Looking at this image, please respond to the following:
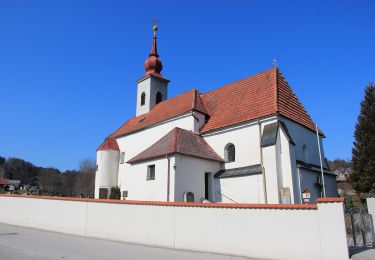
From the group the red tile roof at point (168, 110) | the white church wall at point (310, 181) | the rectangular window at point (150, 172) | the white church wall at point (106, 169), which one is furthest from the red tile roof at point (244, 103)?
the rectangular window at point (150, 172)

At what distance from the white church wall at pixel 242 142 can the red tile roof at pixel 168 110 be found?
124 inches

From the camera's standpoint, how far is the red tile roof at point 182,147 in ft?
59.8

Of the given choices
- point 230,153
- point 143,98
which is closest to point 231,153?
point 230,153

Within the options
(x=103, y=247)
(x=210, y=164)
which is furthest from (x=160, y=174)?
(x=103, y=247)

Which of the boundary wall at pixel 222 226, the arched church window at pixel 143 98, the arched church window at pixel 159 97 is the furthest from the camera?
the arched church window at pixel 159 97

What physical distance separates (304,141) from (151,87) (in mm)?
16621

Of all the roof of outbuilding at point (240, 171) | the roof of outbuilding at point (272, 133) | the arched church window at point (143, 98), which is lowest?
the roof of outbuilding at point (240, 171)

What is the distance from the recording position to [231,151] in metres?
20.2

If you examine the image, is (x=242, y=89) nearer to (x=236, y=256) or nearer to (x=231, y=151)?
(x=231, y=151)

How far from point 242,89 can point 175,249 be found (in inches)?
578

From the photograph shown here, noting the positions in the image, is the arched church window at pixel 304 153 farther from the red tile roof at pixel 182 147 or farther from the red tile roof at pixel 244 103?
the red tile roof at pixel 182 147

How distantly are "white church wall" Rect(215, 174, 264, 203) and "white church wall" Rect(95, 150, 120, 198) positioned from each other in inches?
452

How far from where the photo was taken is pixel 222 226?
9.59m

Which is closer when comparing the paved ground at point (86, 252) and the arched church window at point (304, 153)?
the paved ground at point (86, 252)
